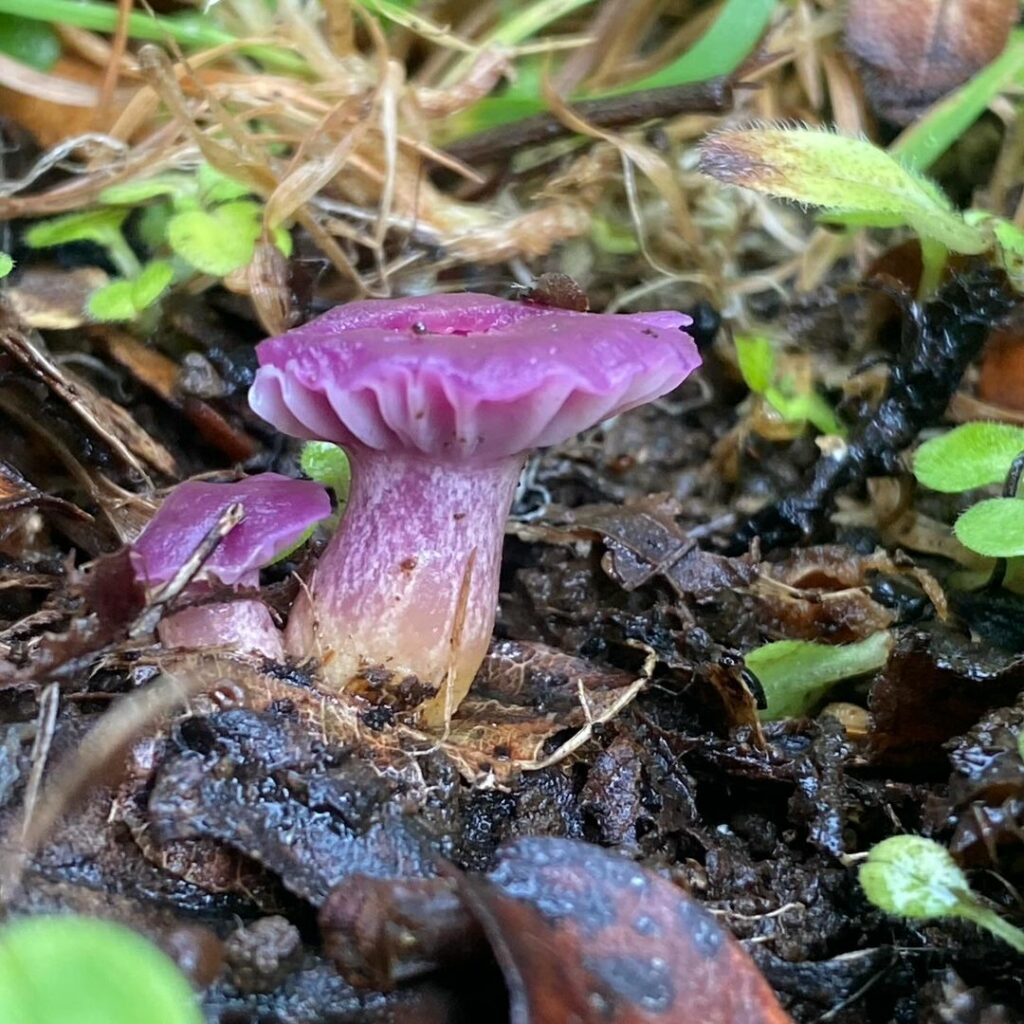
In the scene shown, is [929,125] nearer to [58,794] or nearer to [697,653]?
[697,653]

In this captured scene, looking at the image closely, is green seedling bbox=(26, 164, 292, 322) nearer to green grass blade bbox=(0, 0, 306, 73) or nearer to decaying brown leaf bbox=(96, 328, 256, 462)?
decaying brown leaf bbox=(96, 328, 256, 462)

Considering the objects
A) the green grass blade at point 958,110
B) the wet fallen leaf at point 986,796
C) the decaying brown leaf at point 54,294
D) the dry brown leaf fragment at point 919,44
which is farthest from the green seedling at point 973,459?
the decaying brown leaf at point 54,294

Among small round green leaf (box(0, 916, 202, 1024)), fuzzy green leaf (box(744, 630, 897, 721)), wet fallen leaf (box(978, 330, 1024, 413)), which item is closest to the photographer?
small round green leaf (box(0, 916, 202, 1024))

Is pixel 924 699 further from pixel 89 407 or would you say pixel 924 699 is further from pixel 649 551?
pixel 89 407

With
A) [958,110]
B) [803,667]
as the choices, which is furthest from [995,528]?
[958,110]

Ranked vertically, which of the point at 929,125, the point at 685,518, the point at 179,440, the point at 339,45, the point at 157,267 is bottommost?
the point at 685,518

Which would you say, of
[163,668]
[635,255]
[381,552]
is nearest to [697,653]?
[381,552]

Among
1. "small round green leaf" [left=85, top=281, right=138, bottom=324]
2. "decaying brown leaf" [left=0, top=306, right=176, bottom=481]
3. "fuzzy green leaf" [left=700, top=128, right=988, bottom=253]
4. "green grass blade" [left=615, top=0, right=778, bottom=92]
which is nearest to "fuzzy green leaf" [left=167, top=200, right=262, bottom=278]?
"small round green leaf" [left=85, top=281, right=138, bottom=324]
